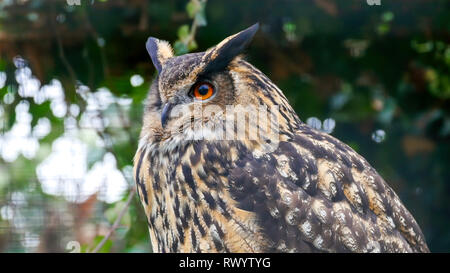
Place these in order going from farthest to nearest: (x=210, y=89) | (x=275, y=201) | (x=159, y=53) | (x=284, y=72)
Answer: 1. (x=284, y=72)
2. (x=159, y=53)
3. (x=210, y=89)
4. (x=275, y=201)

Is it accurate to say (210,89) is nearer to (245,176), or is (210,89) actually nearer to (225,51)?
(225,51)

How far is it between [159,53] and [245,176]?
425mm

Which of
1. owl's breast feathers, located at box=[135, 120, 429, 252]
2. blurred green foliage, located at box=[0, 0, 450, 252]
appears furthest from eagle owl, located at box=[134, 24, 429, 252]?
blurred green foliage, located at box=[0, 0, 450, 252]

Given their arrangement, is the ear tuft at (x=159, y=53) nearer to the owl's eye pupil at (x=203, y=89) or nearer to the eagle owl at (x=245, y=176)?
the eagle owl at (x=245, y=176)

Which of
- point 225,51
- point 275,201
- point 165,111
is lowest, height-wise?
point 275,201

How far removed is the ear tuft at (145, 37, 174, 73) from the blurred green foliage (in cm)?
65

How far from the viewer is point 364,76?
2514mm

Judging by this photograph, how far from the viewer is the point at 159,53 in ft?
4.84

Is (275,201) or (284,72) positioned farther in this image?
(284,72)

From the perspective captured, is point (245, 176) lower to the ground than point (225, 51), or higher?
lower

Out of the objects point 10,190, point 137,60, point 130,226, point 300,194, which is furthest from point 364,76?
point 10,190

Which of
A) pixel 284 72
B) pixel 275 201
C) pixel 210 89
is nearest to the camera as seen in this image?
pixel 275 201

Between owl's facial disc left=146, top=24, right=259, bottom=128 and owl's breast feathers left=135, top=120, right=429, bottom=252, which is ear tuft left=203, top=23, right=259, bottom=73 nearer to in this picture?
owl's facial disc left=146, top=24, right=259, bottom=128

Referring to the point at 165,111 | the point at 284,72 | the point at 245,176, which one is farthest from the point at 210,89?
the point at 284,72
